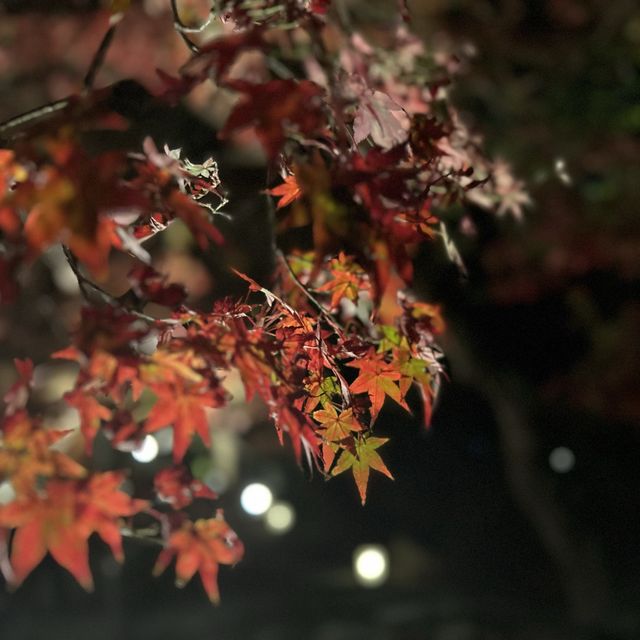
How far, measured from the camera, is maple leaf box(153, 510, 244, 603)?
1.88 metres

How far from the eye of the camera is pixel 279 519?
1191cm

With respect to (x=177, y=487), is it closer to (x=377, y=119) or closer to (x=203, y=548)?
(x=203, y=548)

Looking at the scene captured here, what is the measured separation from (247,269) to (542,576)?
5.87m

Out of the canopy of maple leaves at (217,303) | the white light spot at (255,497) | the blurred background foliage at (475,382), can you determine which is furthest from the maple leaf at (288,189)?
the white light spot at (255,497)

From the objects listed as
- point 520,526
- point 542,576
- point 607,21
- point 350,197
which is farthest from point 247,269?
point 520,526

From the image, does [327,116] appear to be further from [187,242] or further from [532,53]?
[187,242]

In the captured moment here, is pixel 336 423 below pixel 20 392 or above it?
below

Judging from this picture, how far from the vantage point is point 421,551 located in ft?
33.4

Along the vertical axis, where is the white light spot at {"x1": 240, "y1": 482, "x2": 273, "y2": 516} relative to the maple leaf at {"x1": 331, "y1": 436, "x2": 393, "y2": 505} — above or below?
below

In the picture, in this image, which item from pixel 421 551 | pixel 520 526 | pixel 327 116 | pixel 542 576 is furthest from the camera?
pixel 520 526

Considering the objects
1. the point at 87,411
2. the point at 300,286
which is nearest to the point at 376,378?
the point at 300,286

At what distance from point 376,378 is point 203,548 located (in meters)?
0.69

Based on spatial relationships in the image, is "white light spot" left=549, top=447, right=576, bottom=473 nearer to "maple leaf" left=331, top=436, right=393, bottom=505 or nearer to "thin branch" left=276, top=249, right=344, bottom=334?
"maple leaf" left=331, top=436, right=393, bottom=505

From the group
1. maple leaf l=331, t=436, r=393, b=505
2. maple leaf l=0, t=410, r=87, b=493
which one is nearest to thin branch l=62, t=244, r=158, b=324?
maple leaf l=0, t=410, r=87, b=493
